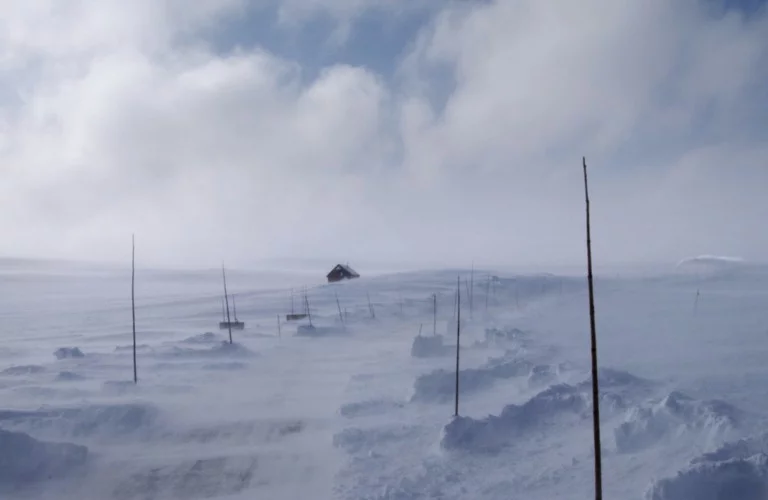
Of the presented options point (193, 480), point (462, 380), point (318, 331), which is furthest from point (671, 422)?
point (318, 331)

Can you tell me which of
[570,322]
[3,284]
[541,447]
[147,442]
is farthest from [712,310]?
[3,284]

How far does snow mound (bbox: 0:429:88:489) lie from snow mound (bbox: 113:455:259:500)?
2010mm

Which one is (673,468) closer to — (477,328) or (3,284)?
(477,328)

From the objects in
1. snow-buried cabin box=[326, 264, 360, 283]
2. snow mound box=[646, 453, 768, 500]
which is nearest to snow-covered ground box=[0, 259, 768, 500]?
snow mound box=[646, 453, 768, 500]

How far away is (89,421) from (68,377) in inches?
388

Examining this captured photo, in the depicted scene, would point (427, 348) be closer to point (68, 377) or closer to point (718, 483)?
point (68, 377)

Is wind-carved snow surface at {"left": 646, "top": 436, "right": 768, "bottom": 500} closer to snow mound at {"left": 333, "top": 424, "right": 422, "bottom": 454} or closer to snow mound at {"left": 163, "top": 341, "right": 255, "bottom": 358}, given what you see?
→ snow mound at {"left": 333, "top": 424, "right": 422, "bottom": 454}

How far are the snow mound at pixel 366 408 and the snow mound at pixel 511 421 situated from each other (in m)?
4.55

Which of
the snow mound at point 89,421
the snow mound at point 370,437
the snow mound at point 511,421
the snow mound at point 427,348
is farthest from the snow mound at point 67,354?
the snow mound at point 511,421

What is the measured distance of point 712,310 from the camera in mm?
47781

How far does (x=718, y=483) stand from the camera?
10.8 metres

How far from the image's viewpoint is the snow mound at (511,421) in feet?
49.2

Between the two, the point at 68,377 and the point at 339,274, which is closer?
the point at 68,377

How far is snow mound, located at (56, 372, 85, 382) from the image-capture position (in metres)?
26.1
